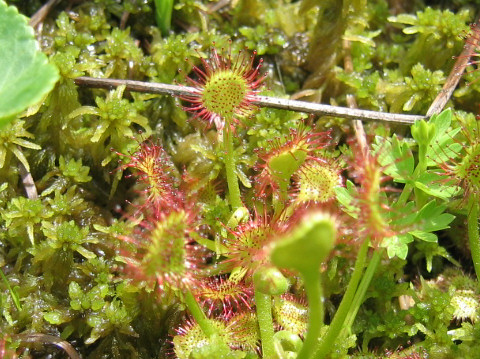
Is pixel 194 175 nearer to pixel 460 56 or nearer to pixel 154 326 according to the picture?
pixel 154 326

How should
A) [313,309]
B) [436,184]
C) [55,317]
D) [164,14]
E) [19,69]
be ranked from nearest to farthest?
[313,309]
[19,69]
[436,184]
[55,317]
[164,14]

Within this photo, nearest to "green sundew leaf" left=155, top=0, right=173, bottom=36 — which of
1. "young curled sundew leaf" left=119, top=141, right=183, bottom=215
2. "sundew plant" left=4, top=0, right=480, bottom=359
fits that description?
"sundew plant" left=4, top=0, right=480, bottom=359

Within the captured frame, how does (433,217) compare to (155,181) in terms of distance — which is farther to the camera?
(155,181)

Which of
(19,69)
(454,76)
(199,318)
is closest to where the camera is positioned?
(19,69)

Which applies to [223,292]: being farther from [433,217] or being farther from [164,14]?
[164,14]

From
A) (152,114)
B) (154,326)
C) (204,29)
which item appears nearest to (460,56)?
(204,29)

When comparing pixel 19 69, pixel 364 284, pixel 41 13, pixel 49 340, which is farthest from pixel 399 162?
pixel 41 13

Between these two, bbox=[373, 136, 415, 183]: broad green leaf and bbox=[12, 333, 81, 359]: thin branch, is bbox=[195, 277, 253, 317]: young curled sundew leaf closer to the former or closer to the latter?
bbox=[12, 333, 81, 359]: thin branch

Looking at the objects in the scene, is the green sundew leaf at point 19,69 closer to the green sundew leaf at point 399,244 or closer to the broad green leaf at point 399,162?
the broad green leaf at point 399,162
